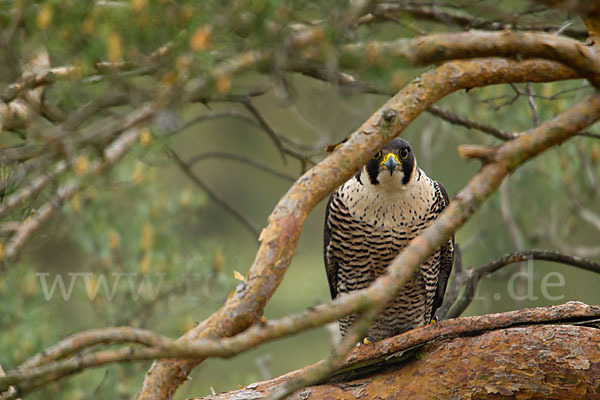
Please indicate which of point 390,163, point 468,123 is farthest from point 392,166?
point 468,123

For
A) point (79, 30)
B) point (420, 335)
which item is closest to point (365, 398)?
point (420, 335)

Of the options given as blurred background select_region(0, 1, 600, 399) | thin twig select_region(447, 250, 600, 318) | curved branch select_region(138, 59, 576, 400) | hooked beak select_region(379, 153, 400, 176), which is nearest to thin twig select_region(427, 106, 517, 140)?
blurred background select_region(0, 1, 600, 399)

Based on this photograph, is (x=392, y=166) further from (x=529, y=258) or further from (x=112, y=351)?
(x=112, y=351)

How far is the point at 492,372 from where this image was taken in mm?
2502

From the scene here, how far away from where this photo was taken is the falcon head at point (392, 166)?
11.8ft

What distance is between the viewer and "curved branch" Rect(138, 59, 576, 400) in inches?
81.0

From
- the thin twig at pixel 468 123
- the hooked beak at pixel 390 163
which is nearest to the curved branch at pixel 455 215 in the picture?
the thin twig at pixel 468 123

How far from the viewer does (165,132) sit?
189 cm

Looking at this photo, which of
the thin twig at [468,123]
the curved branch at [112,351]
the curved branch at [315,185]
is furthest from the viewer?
the thin twig at [468,123]

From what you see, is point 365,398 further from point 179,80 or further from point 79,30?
point 79,30

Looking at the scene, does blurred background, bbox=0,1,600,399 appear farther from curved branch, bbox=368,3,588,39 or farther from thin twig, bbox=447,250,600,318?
thin twig, bbox=447,250,600,318

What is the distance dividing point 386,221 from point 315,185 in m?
1.47

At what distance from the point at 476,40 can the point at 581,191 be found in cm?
363

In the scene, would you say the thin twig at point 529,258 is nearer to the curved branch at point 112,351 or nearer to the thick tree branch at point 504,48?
the thick tree branch at point 504,48
